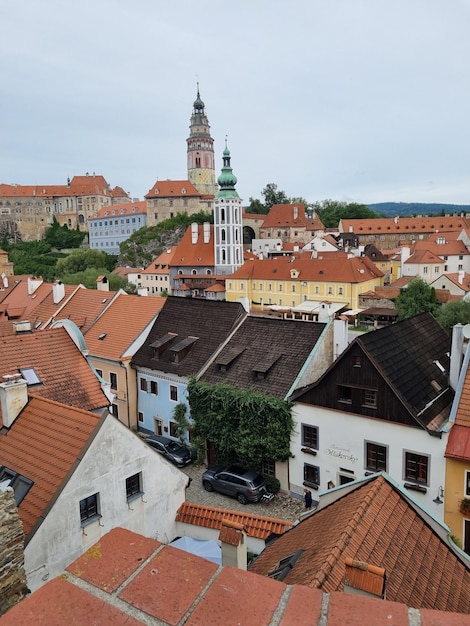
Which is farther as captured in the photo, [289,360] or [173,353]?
[173,353]

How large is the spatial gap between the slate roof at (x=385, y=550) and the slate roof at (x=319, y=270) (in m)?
55.5

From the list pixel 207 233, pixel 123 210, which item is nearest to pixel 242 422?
pixel 207 233

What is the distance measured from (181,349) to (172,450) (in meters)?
5.10

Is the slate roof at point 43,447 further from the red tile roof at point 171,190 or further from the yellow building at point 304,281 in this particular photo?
the red tile roof at point 171,190

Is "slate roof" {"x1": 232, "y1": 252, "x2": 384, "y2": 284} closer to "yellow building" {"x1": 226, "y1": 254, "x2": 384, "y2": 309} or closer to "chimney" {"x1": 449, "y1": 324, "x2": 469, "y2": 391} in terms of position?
"yellow building" {"x1": 226, "y1": 254, "x2": 384, "y2": 309}

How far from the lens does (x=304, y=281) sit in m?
67.4

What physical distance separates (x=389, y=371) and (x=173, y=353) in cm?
1178

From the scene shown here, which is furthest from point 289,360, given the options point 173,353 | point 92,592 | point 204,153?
point 204,153

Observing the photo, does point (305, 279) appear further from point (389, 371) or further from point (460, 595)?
point (460, 595)

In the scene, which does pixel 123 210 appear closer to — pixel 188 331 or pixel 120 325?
pixel 120 325

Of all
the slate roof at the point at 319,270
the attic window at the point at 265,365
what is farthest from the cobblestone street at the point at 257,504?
the slate roof at the point at 319,270

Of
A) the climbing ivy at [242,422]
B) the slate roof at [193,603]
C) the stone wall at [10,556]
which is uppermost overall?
the slate roof at [193,603]

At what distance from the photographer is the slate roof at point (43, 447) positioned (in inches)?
395

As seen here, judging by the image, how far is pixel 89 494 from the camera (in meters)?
10.6
